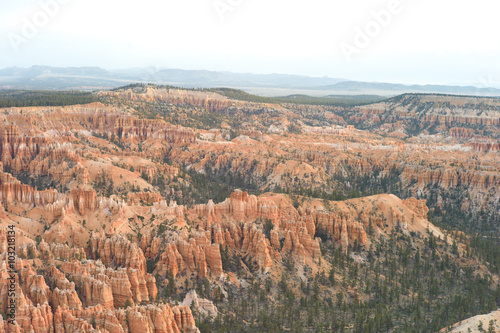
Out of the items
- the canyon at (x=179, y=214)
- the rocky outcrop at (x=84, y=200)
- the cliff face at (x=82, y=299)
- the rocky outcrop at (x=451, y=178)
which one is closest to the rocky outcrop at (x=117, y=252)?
the canyon at (x=179, y=214)

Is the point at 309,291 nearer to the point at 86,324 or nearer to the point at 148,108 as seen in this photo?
the point at 86,324

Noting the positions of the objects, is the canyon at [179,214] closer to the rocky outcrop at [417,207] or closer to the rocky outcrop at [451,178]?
the rocky outcrop at [451,178]

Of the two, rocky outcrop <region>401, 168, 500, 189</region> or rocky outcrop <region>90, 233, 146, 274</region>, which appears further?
rocky outcrop <region>401, 168, 500, 189</region>

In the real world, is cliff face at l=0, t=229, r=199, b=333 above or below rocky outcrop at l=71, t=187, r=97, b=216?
below

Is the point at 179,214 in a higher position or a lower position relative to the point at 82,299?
higher

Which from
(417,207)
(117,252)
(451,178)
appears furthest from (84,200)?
(451,178)

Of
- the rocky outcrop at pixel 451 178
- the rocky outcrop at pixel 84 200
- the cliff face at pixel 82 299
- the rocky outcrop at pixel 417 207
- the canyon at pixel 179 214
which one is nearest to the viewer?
the cliff face at pixel 82 299

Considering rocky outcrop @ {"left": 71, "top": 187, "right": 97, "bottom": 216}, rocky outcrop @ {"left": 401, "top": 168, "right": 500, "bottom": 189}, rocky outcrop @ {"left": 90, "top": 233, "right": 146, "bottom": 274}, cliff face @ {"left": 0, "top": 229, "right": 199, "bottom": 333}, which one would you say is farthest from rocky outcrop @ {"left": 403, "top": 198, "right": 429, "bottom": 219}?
rocky outcrop @ {"left": 71, "top": 187, "right": 97, "bottom": 216}

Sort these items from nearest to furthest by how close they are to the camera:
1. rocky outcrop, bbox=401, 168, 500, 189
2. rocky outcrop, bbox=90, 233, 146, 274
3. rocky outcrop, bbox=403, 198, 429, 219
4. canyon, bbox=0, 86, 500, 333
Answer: canyon, bbox=0, 86, 500, 333, rocky outcrop, bbox=90, 233, 146, 274, rocky outcrop, bbox=403, 198, 429, 219, rocky outcrop, bbox=401, 168, 500, 189

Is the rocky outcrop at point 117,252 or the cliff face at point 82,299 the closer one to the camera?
the cliff face at point 82,299

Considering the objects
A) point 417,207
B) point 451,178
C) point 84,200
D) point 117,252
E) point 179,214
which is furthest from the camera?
point 451,178

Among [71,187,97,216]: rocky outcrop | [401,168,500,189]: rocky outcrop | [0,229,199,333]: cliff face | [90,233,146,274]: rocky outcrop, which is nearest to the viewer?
[0,229,199,333]: cliff face

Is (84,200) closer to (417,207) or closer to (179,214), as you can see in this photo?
(179,214)

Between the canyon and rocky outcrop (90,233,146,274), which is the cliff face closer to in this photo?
the canyon
